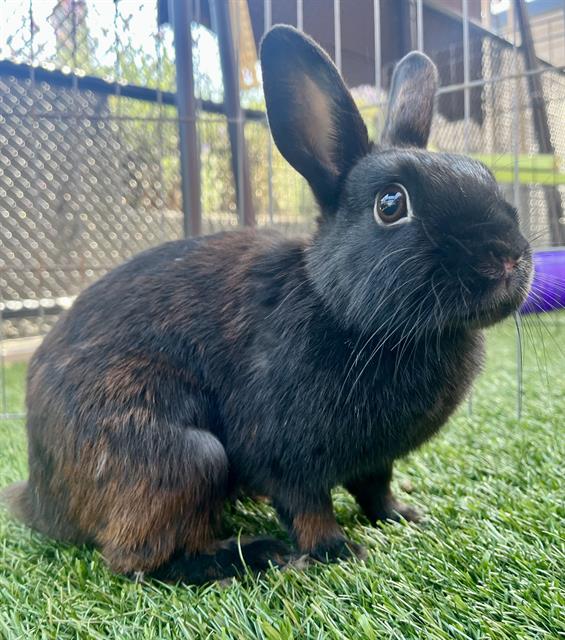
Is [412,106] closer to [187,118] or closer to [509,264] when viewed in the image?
[509,264]

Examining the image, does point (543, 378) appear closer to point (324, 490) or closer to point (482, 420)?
point (482, 420)

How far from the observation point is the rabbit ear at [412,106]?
161 cm

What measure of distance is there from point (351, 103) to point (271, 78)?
0.20m

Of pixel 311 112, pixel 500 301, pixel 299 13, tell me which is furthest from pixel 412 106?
pixel 299 13

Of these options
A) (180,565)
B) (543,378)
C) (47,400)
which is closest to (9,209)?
(47,400)

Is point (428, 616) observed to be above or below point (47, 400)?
below

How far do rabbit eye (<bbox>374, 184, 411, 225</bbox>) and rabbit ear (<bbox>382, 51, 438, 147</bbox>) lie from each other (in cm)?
34

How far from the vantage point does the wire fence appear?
2455 millimetres

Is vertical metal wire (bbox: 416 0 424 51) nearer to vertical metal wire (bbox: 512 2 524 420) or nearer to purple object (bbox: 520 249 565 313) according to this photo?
vertical metal wire (bbox: 512 2 524 420)

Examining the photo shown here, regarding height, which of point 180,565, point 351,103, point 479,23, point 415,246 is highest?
point 479,23

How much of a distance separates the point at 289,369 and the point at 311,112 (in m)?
0.61

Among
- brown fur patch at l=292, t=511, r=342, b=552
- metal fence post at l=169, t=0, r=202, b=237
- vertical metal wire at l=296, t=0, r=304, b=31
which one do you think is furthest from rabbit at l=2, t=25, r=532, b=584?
metal fence post at l=169, t=0, r=202, b=237

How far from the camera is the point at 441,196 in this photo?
4.02 ft

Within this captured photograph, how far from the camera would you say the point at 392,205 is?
1282 mm
